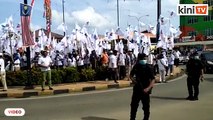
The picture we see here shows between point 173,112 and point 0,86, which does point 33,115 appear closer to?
point 173,112

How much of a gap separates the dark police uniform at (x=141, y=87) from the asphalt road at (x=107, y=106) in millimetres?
1173

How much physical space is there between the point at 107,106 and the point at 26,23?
6.82m

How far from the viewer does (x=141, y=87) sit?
9.62m

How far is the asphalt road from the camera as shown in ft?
36.4

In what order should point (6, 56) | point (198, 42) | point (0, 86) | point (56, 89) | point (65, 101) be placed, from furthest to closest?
point (198, 42) < point (6, 56) < point (0, 86) < point (56, 89) < point (65, 101)

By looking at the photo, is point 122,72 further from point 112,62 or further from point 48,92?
point 48,92

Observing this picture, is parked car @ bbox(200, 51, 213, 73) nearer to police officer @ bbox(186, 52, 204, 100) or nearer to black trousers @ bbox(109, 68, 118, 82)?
black trousers @ bbox(109, 68, 118, 82)

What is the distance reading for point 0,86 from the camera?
63.0ft

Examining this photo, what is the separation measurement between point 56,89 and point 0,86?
113 inches

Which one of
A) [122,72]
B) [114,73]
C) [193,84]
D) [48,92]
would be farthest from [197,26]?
[193,84]

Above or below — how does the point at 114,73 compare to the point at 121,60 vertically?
below

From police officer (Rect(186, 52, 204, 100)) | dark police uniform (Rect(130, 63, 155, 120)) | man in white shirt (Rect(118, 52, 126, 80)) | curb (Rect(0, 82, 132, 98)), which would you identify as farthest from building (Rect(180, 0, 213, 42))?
dark police uniform (Rect(130, 63, 155, 120))

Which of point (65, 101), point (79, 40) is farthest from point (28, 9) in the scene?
point (79, 40)

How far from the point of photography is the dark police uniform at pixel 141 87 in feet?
31.5
